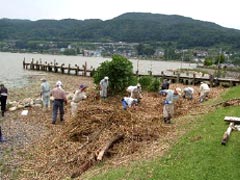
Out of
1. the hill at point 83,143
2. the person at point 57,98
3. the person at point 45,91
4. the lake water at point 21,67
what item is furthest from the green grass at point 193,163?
the lake water at point 21,67

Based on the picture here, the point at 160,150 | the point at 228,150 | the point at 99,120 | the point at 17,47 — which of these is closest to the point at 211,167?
the point at 228,150

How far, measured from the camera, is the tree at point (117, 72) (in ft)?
83.7

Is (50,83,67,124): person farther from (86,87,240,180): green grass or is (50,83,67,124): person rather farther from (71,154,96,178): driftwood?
(86,87,240,180): green grass

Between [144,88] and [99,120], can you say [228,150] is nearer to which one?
[99,120]

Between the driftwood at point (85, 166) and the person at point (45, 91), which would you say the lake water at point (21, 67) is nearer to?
the person at point (45, 91)

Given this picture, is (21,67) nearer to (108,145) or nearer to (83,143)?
(83,143)

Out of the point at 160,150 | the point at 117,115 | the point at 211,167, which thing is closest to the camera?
the point at 211,167

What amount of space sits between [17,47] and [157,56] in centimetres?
8124

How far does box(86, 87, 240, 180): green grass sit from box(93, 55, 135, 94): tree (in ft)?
47.2

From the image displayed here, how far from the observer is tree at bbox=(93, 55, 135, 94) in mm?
25516

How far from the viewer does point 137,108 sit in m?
18.0

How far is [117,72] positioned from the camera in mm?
25719

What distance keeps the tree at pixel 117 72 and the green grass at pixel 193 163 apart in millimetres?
14382

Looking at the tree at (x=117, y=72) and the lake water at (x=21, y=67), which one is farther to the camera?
the lake water at (x=21, y=67)
